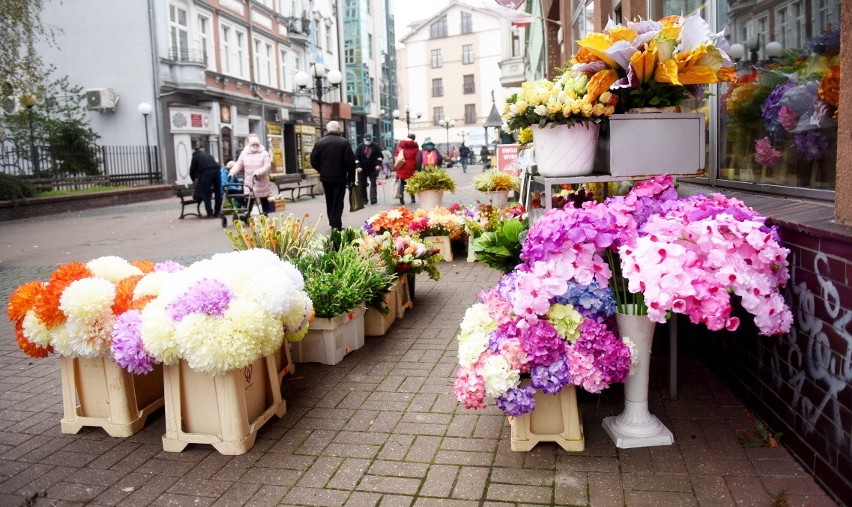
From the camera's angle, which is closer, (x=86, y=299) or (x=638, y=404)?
(x=638, y=404)

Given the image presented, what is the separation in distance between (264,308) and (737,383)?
8.32ft

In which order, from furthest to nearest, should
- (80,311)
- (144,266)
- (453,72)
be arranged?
(453,72) < (144,266) < (80,311)

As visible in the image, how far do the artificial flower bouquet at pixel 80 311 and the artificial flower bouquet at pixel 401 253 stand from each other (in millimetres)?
2152

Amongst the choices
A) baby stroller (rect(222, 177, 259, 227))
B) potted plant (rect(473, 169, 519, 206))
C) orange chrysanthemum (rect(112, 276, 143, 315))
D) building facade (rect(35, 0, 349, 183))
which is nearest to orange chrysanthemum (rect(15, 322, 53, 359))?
orange chrysanthemum (rect(112, 276, 143, 315))

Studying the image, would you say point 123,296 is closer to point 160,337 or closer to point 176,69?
point 160,337

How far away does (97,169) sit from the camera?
860 inches

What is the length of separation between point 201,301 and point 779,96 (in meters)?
3.15

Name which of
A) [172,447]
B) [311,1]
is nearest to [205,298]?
[172,447]

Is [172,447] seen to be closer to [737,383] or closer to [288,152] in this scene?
[737,383]

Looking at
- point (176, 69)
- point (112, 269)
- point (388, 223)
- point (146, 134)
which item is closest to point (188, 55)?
point (176, 69)

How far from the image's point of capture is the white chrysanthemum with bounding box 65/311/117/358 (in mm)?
3383

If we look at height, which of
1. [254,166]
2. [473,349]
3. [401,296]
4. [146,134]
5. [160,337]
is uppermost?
[146,134]

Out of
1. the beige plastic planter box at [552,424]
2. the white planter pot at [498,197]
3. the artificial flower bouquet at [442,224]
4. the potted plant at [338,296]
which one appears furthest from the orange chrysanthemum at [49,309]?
the white planter pot at [498,197]

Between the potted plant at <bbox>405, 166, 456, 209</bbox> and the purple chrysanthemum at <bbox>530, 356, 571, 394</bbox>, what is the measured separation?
8.80 metres
